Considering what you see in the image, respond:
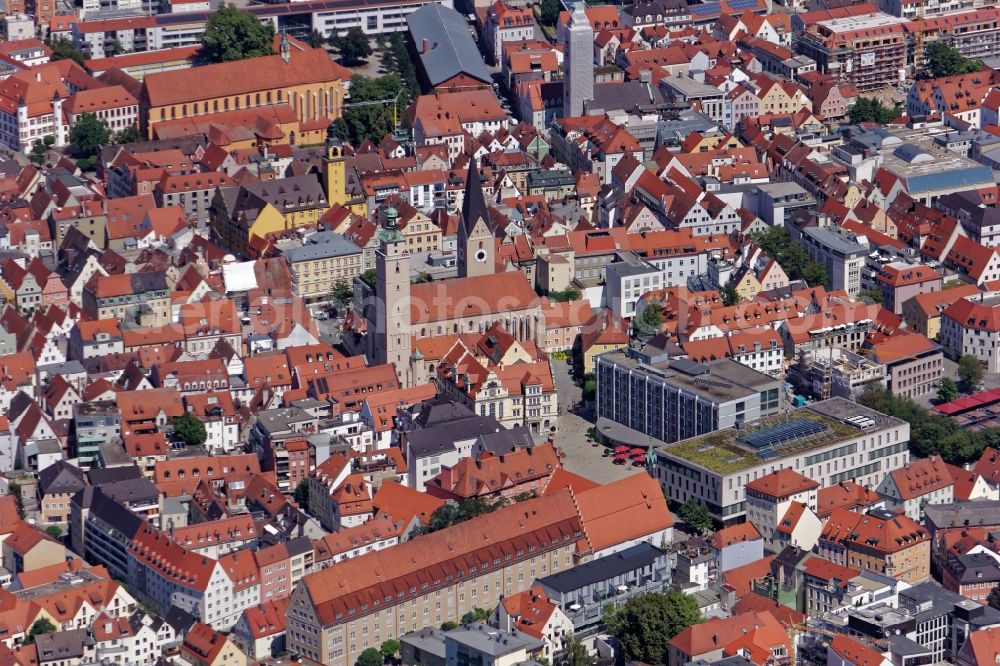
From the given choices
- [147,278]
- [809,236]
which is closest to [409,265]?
[147,278]

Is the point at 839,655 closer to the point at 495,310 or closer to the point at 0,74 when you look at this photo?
the point at 495,310

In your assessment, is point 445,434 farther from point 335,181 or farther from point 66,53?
point 66,53

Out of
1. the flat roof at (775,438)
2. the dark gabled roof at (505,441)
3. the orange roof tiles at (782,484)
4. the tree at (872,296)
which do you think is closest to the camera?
the orange roof tiles at (782,484)

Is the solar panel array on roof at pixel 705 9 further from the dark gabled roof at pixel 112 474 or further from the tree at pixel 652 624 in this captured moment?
the tree at pixel 652 624

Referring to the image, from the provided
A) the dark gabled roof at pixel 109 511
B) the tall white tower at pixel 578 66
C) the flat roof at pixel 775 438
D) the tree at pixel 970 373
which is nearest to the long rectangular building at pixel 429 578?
the flat roof at pixel 775 438

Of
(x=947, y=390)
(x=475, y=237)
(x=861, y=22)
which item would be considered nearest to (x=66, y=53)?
(x=475, y=237)

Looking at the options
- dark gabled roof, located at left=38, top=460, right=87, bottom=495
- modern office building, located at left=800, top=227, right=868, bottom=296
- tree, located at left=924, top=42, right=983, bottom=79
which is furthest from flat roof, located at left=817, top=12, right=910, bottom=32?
dark gabled roof, located at left=38, top=460, right=87, bottom=495
